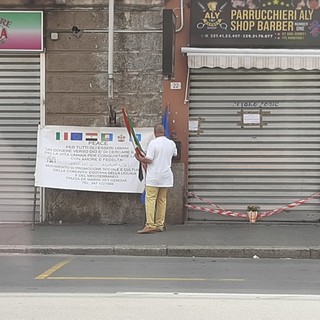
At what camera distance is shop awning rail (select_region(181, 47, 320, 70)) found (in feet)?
34.6

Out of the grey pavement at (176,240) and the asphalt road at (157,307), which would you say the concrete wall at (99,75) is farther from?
the asphalt road at (157,307)

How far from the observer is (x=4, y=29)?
36.1 ft

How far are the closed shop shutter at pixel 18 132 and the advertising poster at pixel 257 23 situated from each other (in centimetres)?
338

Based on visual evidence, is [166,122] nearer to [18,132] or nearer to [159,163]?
[159,163]

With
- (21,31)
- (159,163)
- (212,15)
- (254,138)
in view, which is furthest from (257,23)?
(21,31)

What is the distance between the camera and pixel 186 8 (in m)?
10.9

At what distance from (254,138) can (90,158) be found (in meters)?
3.30

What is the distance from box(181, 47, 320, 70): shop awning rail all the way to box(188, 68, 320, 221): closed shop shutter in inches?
17.4

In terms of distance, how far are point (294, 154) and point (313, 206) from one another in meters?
1.14

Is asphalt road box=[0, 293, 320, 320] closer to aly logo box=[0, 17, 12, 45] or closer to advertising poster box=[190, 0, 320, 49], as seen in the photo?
advertising poster box=[190, 0, 320, 49]

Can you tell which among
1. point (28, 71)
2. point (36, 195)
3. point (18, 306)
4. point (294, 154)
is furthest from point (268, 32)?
point (18, 306)

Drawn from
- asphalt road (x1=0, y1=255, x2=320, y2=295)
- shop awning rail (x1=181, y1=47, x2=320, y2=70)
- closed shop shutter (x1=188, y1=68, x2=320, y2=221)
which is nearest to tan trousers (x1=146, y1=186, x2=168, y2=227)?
closed shop shutter (x1=188, y1=68, x2=320, y2=221)

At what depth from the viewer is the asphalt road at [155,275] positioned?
6594 mm

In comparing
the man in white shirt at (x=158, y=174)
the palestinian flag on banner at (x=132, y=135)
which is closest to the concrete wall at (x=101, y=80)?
the palestinian flag on banner at (x=132, y=135)
